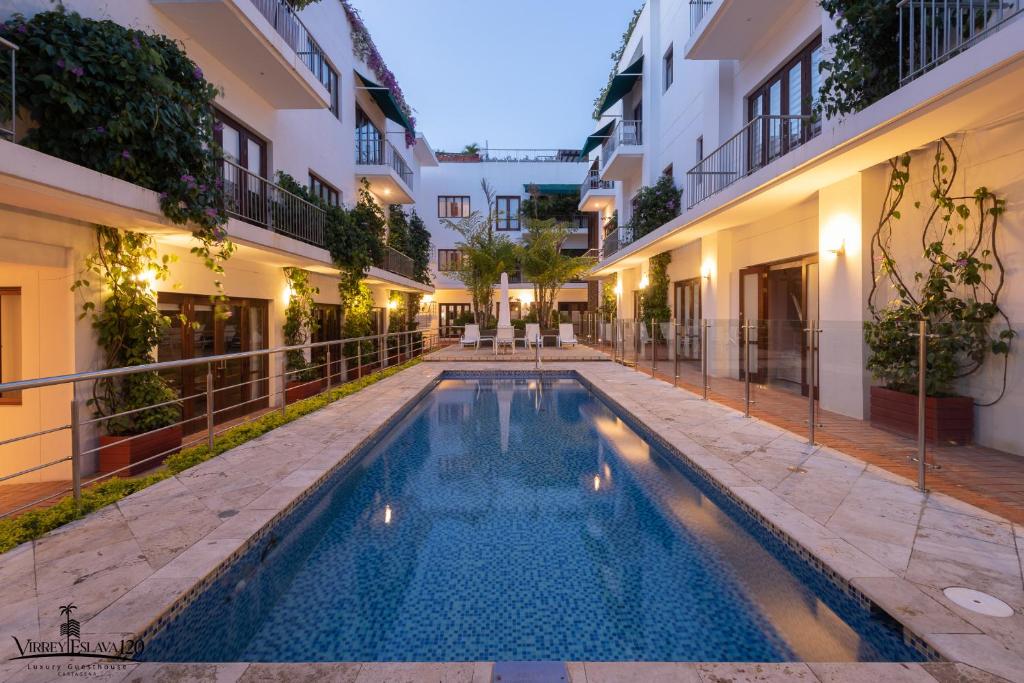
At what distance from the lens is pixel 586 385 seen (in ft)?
37.5

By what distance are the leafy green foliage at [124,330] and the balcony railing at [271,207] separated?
1817 mm

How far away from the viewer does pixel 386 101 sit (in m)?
16.5

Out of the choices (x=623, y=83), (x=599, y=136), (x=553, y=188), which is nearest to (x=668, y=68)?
(x=623, y=83)

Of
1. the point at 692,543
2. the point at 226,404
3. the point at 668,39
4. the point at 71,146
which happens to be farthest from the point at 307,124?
the point at 692,543

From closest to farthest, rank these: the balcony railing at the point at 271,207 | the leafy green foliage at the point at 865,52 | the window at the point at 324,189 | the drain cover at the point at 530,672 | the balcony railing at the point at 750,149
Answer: the drain cover at the point at 530,672, the leafy green foliage at the point at 865,52, the balcony railing at the point at 271,207, the balcony railing at the point at 750,149, the window at the point at 324,189

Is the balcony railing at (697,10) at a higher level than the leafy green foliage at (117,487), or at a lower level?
higher

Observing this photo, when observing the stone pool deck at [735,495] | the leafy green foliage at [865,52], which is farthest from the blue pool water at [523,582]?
the leafy green foliage at [865,52]

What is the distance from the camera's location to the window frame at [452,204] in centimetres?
2841

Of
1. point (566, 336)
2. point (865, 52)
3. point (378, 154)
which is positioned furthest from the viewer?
point (566, 336)

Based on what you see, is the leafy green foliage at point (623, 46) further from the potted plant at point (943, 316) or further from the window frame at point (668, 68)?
the potted plant at point (943, 316)

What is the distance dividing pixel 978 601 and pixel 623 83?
1862 cm

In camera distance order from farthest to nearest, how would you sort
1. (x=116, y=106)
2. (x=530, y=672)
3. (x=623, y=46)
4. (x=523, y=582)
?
(x=623, y=46) → (x=116, y=106) → (x=523, y=582) → (x=530, y=672)

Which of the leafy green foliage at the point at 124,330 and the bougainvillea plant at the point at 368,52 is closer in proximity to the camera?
the leafy green foliage at the point at 124,330

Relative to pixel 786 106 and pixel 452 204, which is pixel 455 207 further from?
pixel 786 106
